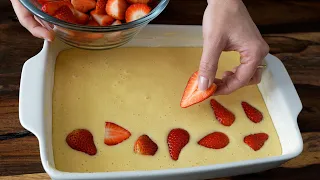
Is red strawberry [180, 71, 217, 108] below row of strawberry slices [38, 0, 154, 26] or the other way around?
below

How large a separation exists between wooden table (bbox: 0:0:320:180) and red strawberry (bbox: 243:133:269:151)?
0.22 ft

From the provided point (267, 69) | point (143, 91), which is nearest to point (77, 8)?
point (143, 91)

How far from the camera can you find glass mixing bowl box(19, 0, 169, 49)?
3.29 ft

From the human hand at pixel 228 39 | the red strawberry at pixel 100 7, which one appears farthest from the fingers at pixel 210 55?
the red strawberry at pixel 100 7

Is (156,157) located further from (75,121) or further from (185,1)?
(185,1)

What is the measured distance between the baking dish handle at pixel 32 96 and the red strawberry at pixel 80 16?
4.7 inches

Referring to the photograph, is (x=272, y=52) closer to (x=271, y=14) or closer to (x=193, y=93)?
(x=271, y=14)

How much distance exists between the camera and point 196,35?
1.29 metres

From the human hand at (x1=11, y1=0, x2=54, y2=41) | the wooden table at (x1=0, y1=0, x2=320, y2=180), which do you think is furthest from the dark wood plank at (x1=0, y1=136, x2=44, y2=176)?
the human hand at (x1=11, y1=0, x2=54, y2=41)

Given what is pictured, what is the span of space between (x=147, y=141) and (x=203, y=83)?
0.17m

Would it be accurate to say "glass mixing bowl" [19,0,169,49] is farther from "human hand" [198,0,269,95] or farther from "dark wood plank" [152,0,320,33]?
"dark wood plank" [152,0,320,33]

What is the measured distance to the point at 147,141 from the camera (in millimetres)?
1058

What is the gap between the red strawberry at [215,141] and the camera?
1.08 meters

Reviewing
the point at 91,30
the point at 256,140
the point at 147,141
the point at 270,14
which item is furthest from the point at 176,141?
the point at 270,14
